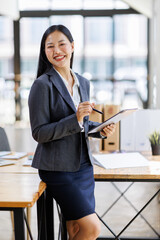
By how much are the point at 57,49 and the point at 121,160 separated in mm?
974

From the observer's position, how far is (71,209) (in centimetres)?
153

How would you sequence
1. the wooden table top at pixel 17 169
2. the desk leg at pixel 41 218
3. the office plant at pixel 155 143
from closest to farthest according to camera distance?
the desk leg at pixel 41 218
the wooden table top at pixel 17 169
the office plant at pixel 155 143

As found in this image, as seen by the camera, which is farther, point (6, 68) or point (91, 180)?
point (6, 68)

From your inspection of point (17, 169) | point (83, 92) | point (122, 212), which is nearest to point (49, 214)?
point (17, 169)

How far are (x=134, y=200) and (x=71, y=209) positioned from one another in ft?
7.38

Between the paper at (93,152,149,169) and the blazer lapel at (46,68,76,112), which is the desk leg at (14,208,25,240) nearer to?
the blazer lapel at (46,68,76,112)

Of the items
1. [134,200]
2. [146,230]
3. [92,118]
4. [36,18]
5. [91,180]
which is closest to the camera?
[91,180]

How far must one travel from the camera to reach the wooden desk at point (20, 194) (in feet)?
4.50

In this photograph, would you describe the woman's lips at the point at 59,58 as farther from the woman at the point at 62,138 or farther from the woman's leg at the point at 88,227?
the woman's leg at the point at 88,227

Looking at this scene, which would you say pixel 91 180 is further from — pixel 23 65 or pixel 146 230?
pixel 23 65

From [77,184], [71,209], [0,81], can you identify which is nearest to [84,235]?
[71,209]

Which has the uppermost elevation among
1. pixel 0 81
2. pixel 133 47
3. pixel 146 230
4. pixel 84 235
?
pixel 133 47

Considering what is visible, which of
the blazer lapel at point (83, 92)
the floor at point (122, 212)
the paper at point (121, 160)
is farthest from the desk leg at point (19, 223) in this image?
the floor at point (122, 212)

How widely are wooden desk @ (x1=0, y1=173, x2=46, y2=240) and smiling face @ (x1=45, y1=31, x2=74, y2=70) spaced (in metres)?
0.66
